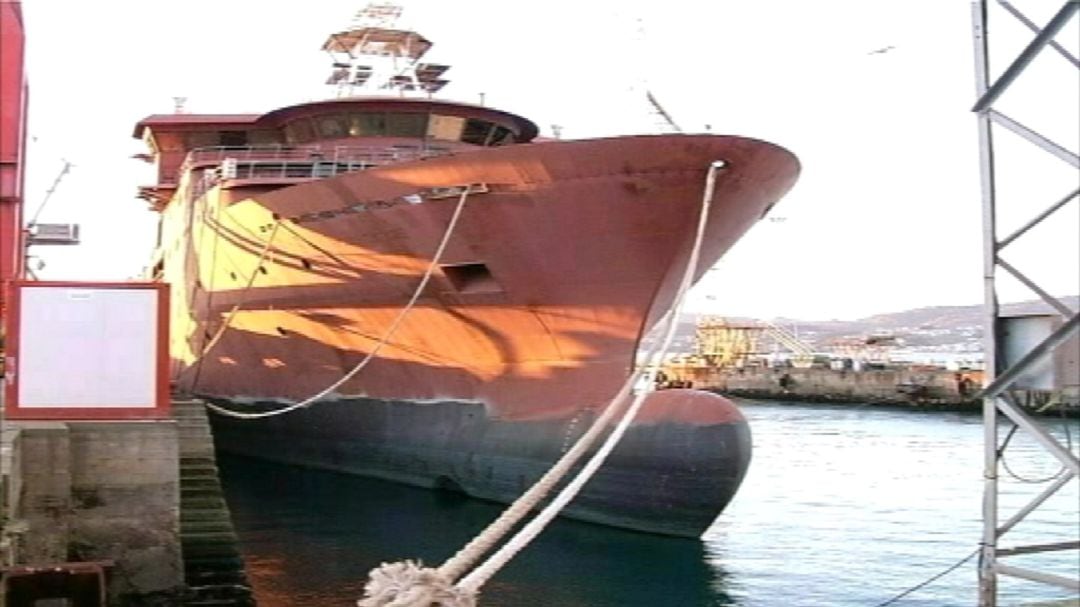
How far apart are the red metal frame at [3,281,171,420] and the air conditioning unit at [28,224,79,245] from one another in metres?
12.4

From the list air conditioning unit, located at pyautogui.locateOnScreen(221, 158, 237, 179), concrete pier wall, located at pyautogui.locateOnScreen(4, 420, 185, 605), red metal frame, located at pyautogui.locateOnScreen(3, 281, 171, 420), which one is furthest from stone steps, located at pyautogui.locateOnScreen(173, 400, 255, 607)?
air conditioning unit, located at pyautogui.locateOnScreen(221, 158, 237, 179)

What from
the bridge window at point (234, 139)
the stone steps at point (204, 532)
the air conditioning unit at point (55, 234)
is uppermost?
the bridge window at point (234, 139)

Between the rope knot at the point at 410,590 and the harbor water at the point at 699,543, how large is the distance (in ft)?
14.8

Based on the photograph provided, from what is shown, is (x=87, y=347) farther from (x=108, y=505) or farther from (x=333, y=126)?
(x=333, y=126)

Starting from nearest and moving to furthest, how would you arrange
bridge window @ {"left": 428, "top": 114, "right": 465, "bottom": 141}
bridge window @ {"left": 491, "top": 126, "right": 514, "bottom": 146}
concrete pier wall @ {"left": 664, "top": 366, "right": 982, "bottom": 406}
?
bridge window @ {"left": 428, "top": 114, "right": 465, "bottom": 141}, bridge window @ {"left": 491, "top": 126, "right": 514, "bottom": 146}, concrete pier wall @ {"left": 664, "top": 366, "right": 982, "bottom": 406}

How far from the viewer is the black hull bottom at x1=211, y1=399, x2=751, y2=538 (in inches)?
488

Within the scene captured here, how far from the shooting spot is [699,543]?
12.7 meters

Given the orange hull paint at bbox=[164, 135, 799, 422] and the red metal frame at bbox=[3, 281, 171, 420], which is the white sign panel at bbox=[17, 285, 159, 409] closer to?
the red metal frame at bbox=[3, 281, 171, 420]

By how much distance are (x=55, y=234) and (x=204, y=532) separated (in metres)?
13.3

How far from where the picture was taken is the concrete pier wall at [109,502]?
26.1ft

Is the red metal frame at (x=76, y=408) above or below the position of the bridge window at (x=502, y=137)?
below

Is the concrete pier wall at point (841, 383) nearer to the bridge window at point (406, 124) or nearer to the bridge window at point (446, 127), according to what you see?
the bridge window at point (446, 127)

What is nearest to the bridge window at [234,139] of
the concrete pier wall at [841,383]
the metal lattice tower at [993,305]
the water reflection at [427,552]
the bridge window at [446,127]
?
the bridge window at [446,127]

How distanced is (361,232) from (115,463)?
22.1 ft
